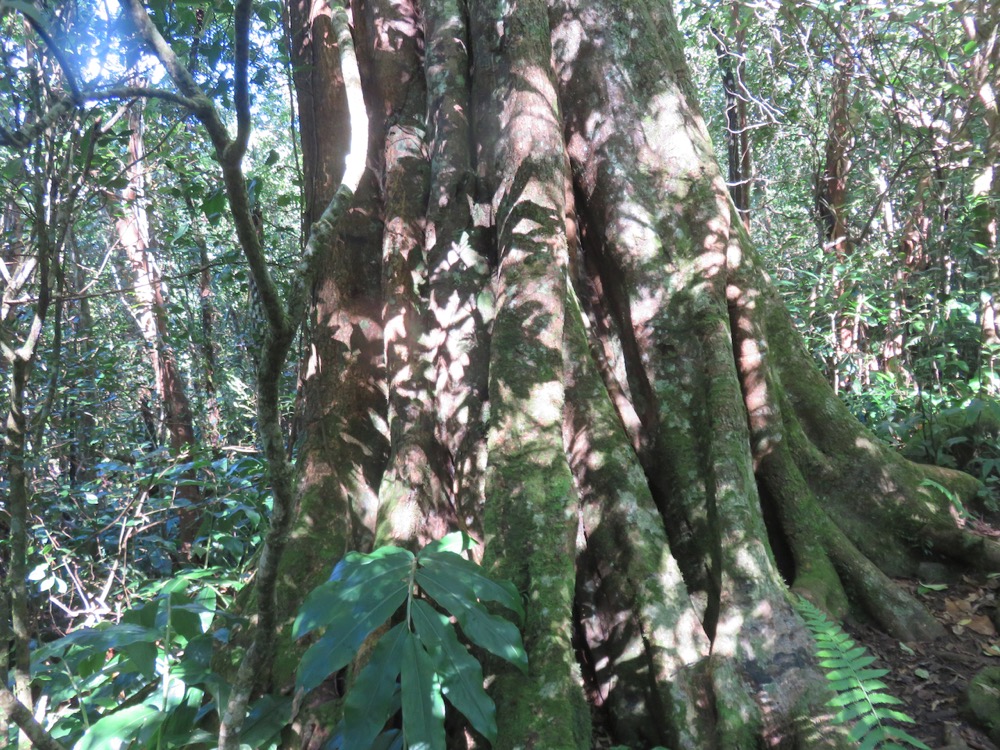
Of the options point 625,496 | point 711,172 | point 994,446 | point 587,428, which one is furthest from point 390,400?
point 994,446

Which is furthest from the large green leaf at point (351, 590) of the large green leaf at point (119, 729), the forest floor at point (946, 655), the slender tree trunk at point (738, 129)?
the slender tree trunk at point (738, 129)

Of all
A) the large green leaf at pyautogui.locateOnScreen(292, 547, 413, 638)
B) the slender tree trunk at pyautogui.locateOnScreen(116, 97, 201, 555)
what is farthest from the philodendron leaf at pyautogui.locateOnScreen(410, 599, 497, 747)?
the slender tree trunk at pyautogui.locateOnScreen(116, 97, 201, 555)

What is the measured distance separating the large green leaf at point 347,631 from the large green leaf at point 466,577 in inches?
4.3

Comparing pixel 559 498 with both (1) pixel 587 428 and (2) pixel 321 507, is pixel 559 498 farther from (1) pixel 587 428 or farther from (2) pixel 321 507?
(2) pixel 321 507

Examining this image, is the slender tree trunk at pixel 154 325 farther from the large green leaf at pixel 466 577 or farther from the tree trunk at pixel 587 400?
the large green leaf at pixel 466 577

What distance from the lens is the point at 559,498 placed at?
2.61 metres

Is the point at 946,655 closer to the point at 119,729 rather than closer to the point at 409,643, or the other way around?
the point at 409,643

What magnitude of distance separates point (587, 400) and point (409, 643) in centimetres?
156

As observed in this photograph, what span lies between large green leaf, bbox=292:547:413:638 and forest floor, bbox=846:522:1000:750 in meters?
2.03

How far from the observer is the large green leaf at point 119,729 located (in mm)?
2285

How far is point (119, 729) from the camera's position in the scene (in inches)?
91.7

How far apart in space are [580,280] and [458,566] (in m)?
2.09

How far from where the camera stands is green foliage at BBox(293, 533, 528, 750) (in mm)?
1856

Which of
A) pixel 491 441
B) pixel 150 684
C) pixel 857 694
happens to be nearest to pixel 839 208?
pixel 491 441
